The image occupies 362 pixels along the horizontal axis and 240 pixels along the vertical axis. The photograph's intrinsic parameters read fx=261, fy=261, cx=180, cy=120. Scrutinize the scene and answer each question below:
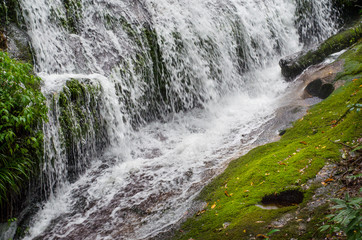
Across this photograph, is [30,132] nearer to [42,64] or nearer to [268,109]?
[42,64]

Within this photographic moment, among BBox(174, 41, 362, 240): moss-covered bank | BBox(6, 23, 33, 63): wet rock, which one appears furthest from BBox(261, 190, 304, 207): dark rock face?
BBox(6, 23, 33, 63): wet rock

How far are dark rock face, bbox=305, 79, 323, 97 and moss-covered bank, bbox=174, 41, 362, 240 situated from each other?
8.99 ft

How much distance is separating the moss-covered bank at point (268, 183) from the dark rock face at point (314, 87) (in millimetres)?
2740

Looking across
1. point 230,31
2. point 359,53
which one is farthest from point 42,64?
point 359,53

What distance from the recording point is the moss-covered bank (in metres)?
3.16

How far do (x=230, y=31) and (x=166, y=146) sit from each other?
6647 millimetres

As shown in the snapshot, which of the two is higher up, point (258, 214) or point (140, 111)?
point (140, 111)

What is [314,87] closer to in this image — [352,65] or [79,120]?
[352,65]

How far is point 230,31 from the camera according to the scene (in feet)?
39.1

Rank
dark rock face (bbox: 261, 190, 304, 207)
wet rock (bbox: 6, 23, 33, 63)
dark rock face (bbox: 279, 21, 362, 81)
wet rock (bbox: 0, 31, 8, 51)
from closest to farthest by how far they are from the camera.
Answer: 1. dark rock face (bbox: 261, 190, 304, 207)
2. wet rock (bbox: 0, 31, 8, 51)
3. wet rock (bbox: 6, 23, 33, 63)
4. dark rock face (bbox: 279, 21, 362, 81)

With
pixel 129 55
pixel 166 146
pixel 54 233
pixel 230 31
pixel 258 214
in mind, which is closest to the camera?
pixel 258 214

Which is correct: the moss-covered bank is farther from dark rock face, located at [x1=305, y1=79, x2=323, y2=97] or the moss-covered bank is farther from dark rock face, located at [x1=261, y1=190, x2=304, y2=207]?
dark rock face, located at [x1=305, y1=79, x2=323, y2=97]

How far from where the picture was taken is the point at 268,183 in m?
3.91

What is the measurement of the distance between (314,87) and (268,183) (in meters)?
5.80
